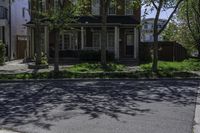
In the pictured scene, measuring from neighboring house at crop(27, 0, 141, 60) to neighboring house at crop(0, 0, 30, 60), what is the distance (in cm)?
525

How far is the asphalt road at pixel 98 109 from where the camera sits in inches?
383

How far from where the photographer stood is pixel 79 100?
546 inches

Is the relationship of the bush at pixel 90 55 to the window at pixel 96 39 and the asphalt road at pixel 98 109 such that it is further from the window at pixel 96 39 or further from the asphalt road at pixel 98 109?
the asphalt road at pixel 98 109

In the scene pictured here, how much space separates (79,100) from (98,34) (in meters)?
29.1

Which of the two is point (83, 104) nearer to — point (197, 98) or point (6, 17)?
point (197, 98)

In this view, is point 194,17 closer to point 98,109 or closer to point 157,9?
point 157,9

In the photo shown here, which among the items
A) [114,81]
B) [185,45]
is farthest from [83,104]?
[185,45]

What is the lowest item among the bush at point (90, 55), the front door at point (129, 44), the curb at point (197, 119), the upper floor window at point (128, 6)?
the curb at point (197, 119)

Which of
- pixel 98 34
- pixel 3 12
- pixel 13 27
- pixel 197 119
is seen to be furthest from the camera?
pixel 13 27

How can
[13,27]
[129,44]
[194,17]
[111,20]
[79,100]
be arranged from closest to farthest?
[79,100] < [111,20] < [129,44] < [194,17] < [13,27]

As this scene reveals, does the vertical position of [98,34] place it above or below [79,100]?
above

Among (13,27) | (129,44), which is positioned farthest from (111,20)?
(13,27)

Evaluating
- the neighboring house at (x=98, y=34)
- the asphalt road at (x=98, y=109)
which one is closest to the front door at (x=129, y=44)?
the neighboring house at (x=98, y=34)

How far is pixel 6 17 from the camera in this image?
155 ft
